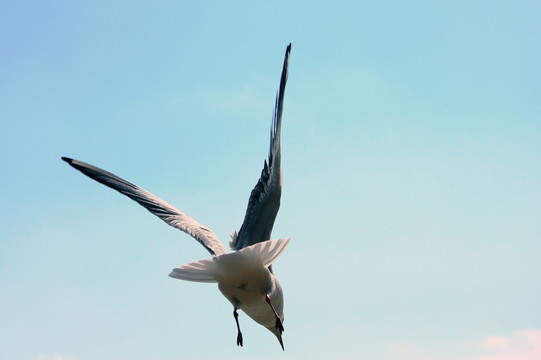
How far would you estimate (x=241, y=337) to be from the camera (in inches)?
291

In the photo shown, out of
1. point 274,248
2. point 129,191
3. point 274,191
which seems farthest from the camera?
point 129,191

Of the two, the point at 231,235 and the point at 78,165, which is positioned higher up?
the point at 78,165

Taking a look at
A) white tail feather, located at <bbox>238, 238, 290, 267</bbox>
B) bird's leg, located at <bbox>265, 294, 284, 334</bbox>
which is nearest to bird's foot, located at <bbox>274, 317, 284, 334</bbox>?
bird's leg, located at <bbox>265, 294, 284, 334</bbox>

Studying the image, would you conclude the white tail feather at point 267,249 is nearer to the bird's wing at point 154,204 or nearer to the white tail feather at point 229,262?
the white tail feather at point 229,262

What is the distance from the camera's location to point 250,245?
25.3ft

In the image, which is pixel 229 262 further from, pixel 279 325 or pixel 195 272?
pixel 279 325

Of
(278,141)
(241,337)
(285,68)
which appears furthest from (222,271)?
(285,68)

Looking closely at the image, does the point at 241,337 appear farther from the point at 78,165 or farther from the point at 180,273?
the point at 78,165

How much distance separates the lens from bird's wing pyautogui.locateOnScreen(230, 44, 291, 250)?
7.28m

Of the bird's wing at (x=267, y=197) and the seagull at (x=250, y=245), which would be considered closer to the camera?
the seagull at (x=250, y=245)

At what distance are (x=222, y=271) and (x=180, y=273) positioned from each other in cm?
44

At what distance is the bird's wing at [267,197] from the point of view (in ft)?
23.9

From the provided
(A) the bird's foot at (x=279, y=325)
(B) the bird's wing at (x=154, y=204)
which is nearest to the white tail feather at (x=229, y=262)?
(B) the bird's wing at (x=154, y=204)

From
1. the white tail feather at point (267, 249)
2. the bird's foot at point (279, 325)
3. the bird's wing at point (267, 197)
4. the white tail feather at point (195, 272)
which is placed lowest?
the bird's foot at point (279, 325)
